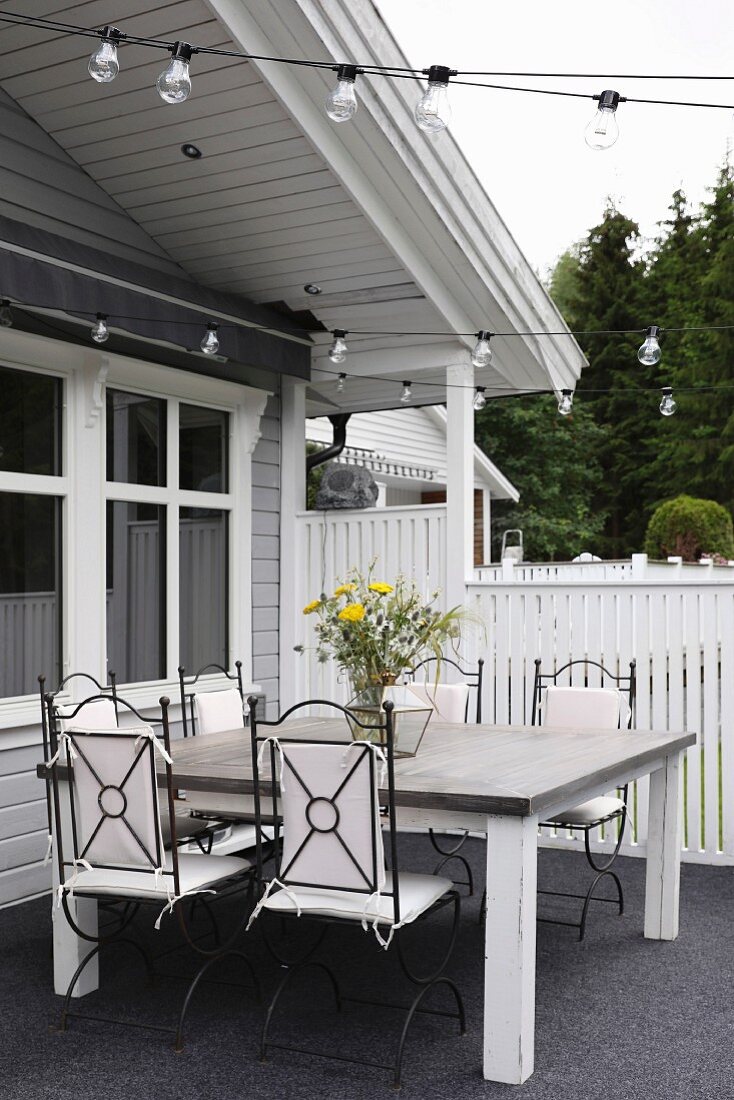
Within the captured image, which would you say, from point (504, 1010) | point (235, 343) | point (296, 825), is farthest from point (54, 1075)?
point (235, 343)

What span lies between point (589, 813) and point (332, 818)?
1801mm

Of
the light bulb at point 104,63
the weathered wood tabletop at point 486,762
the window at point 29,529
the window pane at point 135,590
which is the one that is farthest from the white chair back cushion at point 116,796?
the window pane at point 135,590

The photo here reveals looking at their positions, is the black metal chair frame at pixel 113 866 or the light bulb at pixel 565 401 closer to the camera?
the black metal chair frame at pixel 113 866

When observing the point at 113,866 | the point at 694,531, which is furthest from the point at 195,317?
the point at 694,531

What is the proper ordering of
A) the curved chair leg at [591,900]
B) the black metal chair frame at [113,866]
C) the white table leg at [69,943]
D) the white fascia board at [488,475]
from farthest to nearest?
the white fascia board at [488,475], the curved chair leg at [591,900], the white table leg at [69,943], the black metal chair frame at [113,866]

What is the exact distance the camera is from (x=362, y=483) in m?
6.79

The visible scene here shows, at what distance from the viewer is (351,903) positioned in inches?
129

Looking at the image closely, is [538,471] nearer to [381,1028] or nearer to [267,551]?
[267,551]

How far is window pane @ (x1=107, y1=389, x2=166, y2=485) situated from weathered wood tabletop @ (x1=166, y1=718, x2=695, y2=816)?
1.59 m

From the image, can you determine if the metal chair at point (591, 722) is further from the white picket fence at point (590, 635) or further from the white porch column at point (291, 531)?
the white porch column at point (291, 531)

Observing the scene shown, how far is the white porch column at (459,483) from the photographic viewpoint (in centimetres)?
633

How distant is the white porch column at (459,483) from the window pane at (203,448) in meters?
1.30

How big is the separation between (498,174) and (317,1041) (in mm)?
36907

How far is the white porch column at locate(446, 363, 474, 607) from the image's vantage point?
6.33 meters
